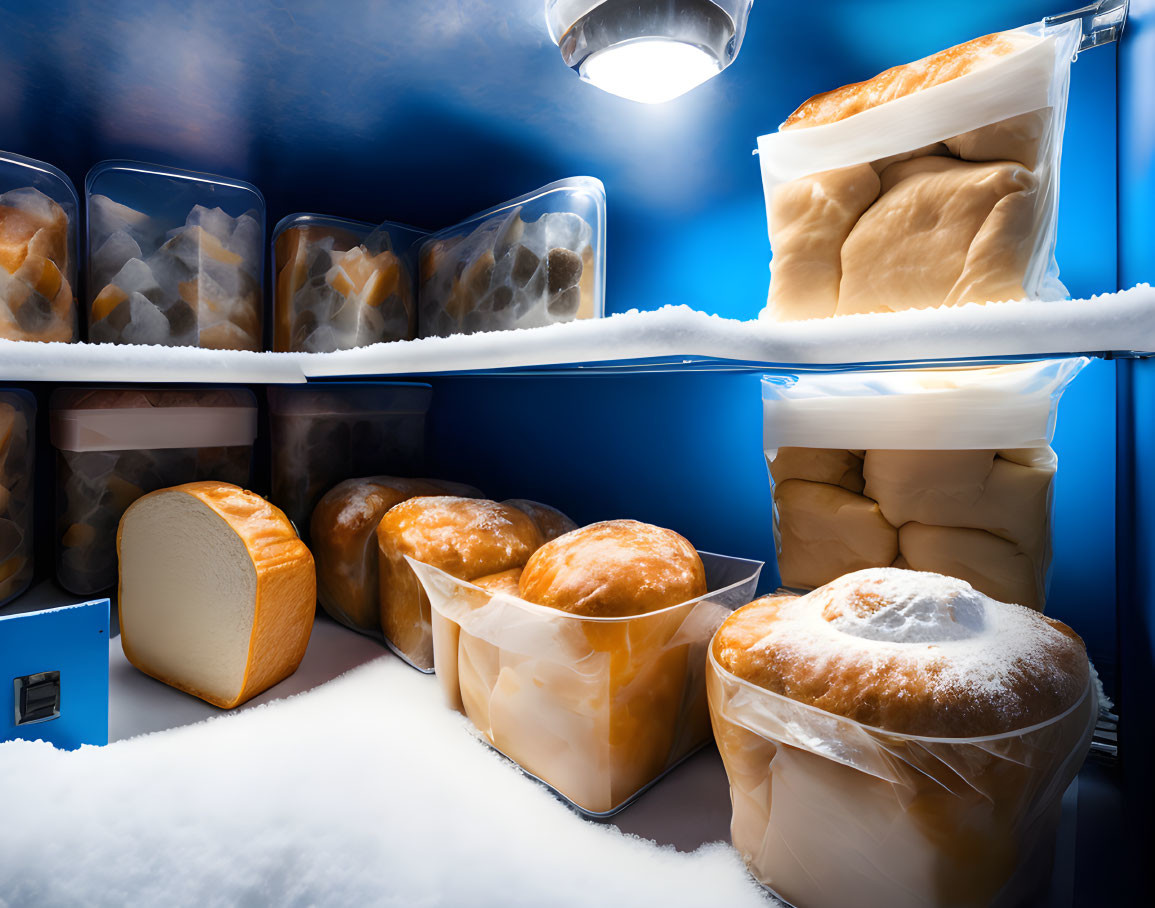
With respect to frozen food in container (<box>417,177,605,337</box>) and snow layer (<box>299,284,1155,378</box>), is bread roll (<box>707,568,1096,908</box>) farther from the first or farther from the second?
frozen food in container (<box>417,177,605,337</box>)

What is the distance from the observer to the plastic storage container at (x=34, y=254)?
0.94 metres

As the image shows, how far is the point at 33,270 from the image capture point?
97 centimetres

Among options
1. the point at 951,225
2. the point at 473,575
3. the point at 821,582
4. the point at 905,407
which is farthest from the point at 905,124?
the point at 473,575

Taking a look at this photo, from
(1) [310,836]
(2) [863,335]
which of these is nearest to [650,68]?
(2) [863,335]

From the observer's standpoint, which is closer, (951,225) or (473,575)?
(951,225)

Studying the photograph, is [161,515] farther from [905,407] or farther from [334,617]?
[905,407]

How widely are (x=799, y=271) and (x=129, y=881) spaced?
0.83 metres

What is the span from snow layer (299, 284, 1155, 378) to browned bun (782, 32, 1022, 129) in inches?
9.8

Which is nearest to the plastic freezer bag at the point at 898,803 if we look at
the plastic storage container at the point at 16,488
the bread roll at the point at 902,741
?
the bread roll at the point at 902,741

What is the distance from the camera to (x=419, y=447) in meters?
1.41

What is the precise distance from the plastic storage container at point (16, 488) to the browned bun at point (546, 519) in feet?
2.75

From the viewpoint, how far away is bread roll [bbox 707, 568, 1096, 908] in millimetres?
431

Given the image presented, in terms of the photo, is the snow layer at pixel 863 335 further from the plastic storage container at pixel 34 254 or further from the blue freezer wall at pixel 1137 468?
the plastic storage container at pixel 34 254

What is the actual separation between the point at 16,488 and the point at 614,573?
1088mm
